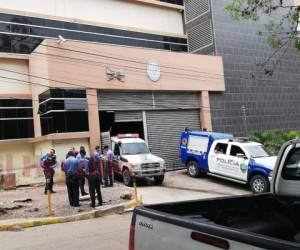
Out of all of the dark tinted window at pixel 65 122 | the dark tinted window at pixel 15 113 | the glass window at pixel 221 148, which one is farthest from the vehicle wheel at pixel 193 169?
the dark tinted window at pixel 15 113

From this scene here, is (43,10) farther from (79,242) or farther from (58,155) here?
(79,242)

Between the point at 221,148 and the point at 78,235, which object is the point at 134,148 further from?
the point at 78,235

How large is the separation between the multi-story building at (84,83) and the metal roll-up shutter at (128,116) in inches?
2.2

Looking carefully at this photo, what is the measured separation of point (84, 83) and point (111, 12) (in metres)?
8.64

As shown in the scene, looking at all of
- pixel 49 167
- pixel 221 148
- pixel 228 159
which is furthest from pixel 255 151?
pixel 49 167

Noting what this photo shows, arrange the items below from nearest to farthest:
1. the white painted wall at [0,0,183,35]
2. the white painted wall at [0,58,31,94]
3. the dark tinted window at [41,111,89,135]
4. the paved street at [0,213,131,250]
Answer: the paved street at [0,213,131,250] < the dark tinted window at [41,111,89,135] < the white painted wall at [0,58,31,94] < the white painted wall at [0,0,183,35]

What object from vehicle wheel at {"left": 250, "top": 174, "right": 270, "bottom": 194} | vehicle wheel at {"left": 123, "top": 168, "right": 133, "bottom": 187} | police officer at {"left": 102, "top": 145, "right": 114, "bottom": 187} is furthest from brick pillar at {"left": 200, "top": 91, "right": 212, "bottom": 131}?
vehicle wheel at {"left": 250, "top": 174, "right": 270, "bottom": 194}

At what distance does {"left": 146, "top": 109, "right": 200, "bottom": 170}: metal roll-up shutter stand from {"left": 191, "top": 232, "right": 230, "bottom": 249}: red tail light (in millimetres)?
22033

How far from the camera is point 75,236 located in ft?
32.0

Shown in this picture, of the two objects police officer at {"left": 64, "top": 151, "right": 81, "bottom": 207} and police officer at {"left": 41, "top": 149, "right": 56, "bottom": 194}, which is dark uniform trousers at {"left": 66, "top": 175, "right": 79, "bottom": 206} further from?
police officer at {"left": 41, "top": 149, "right": 56, "bottom": 194}

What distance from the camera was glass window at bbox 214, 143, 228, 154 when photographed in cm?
1900

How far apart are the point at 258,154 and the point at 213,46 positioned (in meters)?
12.4

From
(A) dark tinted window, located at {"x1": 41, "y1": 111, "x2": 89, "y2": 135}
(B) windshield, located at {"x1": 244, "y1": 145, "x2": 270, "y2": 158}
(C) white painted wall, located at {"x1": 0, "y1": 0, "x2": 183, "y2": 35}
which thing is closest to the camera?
(B) windshield, located at {"x1": 244, "y1": 145, "x2": 270, "y2": 158}

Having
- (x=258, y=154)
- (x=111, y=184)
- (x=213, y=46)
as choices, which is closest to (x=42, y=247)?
(x=111, y=184)
